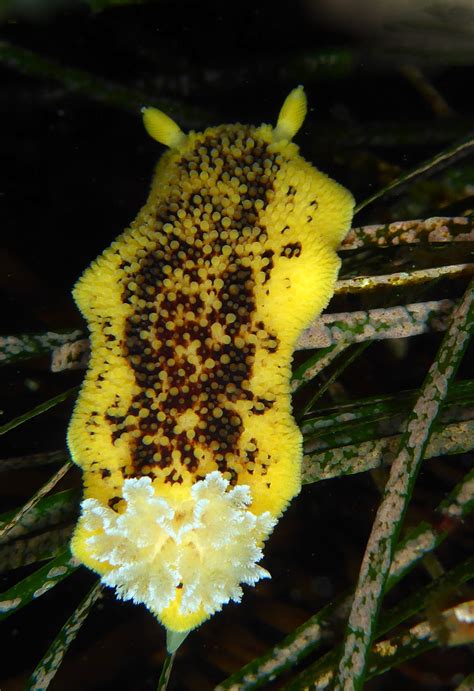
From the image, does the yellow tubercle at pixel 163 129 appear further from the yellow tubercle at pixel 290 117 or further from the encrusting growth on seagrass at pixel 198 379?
the yellow tubercle at pixel 290 117

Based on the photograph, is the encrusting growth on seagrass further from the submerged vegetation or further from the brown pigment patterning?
the submerged vegetation

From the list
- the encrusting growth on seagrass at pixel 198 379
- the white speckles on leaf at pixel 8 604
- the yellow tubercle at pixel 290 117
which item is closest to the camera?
the encrusting growth on seagrass at pixel 198 379

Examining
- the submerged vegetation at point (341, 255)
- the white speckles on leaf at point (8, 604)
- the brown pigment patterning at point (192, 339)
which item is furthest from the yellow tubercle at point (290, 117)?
the white speckles on leaf at point (8, 604)

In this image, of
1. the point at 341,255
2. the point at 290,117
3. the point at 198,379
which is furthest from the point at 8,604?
the point at 290,117

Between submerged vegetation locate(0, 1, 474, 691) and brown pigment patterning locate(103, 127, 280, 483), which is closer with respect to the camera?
brown pigment patterning locate(103, 127, 280, 483)

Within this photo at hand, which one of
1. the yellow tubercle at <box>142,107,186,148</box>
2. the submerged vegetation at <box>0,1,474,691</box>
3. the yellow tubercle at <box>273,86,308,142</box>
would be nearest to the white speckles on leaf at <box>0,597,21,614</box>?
the submerged vegetation at <box>0,1,474,691</box>

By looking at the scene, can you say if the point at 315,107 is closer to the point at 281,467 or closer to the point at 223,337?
the point at 223,337

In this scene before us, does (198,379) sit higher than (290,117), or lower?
lower

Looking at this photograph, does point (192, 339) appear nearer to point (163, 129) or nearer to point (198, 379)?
point (198, 379)

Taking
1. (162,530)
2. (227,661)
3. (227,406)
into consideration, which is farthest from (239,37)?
(227,661)
